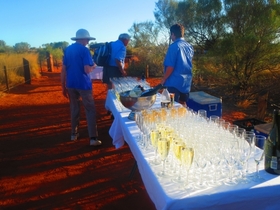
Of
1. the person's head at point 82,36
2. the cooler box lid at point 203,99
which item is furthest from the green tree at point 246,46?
the person's head at point 82,36

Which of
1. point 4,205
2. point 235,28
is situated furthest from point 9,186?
point 235,28

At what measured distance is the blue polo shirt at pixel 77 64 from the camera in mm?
3674

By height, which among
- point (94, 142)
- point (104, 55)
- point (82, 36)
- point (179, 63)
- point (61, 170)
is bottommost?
point (61, 170)

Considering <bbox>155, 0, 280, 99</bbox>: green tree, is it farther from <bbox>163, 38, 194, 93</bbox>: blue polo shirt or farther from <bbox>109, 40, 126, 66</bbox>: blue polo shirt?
<bbox>163, 38, 194, 93</bbox>: blue polo shirt

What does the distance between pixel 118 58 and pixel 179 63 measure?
1847mm

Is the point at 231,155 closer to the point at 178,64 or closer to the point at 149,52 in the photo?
the point at 178,64

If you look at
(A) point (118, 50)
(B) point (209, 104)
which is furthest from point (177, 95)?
(A) point (118, 50)

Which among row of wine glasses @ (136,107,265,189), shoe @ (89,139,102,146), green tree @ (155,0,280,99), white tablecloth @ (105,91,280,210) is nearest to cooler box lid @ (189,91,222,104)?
shoe @ (89,139,102,146)

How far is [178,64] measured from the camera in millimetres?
3480

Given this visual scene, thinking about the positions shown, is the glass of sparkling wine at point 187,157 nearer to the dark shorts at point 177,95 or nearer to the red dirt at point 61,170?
the red dirt at point 61,170

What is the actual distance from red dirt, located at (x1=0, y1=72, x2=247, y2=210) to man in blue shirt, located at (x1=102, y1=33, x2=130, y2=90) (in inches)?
47.0

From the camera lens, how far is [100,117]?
19.4ft

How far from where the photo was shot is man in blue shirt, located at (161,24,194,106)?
342 cm

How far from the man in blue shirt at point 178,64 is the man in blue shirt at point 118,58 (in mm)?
1633
